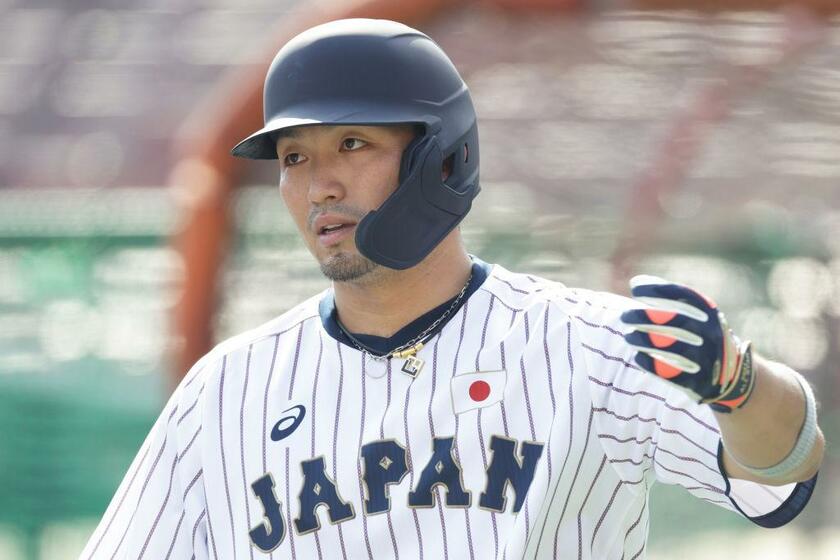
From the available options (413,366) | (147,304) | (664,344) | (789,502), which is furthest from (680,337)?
(147,304)

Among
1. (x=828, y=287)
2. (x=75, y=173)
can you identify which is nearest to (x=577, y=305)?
(x=828, y=287)

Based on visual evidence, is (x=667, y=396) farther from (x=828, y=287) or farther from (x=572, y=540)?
(x=828, y=287)

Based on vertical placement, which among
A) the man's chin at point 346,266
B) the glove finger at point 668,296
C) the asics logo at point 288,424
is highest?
the glove finger at point 668,296

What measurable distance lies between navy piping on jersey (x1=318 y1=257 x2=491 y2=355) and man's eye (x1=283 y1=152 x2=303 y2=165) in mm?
274

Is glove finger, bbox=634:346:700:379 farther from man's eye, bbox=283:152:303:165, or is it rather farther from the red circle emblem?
man's eye, bbox=283:152:303:165

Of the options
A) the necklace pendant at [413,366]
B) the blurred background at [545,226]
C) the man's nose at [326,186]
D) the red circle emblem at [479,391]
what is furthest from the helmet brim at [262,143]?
the blurred background at [545,226]

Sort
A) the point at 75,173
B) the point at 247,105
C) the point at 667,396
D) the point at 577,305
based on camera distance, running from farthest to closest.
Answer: the point at 75,173 → the point at 247,105 → the point at 577,305 → the point at 667,396

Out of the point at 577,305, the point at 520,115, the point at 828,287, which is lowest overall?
the point at 828,287

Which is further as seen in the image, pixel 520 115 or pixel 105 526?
pixel 520 115

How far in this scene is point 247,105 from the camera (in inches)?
180

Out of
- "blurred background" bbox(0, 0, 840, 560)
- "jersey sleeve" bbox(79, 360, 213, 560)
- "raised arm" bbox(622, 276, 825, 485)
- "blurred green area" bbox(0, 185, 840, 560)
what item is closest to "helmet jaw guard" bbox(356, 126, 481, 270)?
"jersey sleeve" bbox(79, 360, 213, 560)

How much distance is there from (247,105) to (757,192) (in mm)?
1889

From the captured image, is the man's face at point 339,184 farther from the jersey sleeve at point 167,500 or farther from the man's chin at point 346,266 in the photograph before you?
the jersey sleeve at point 167,500

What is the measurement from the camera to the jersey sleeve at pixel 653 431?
1964 millimetres
